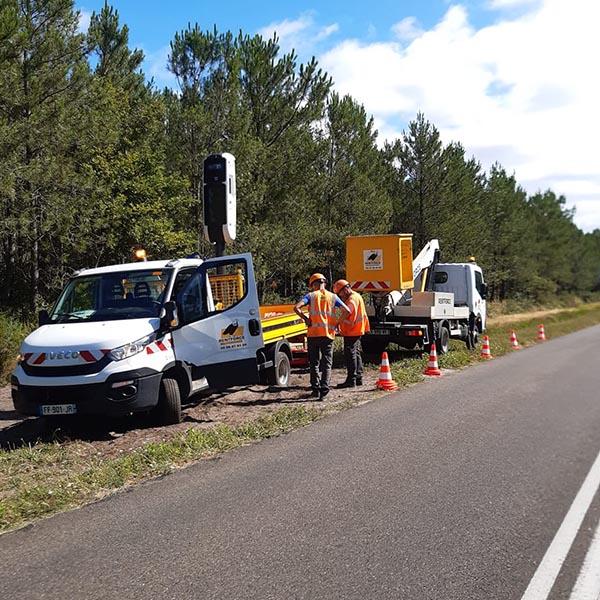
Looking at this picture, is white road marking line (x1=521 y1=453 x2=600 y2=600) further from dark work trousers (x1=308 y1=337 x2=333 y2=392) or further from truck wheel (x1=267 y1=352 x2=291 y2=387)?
truck wheel (x1=267 y1=352 x2=291 y2=387)

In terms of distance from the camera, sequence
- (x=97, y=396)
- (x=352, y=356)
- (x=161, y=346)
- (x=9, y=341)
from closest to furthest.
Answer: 1. (x=97, y=396)
2. (x=161, y=346)
3. (x=352, y=356)
4. (x=9, y=341)

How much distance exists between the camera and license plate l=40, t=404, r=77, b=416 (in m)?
6.75

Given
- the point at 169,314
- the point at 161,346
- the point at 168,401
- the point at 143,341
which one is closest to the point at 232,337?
the point at 169,314

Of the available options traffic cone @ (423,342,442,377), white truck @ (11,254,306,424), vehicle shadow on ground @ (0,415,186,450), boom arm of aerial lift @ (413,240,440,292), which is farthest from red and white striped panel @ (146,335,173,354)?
boom arm of aerial lift @ (413,240,440,292)

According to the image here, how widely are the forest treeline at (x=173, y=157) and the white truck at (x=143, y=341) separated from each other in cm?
623

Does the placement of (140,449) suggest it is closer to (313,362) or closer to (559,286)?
(313,362)

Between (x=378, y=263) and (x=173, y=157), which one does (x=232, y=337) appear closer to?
(x=378, y=263)

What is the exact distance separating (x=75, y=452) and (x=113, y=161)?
11.8m

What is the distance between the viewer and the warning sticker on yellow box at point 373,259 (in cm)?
1426

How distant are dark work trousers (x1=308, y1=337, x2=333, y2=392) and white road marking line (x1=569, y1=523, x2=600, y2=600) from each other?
18.7 feet

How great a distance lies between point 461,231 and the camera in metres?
35.0

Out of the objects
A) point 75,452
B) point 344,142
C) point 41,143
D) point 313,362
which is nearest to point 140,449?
point 75,452

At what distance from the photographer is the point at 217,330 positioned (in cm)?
814

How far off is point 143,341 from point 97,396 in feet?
2.62
